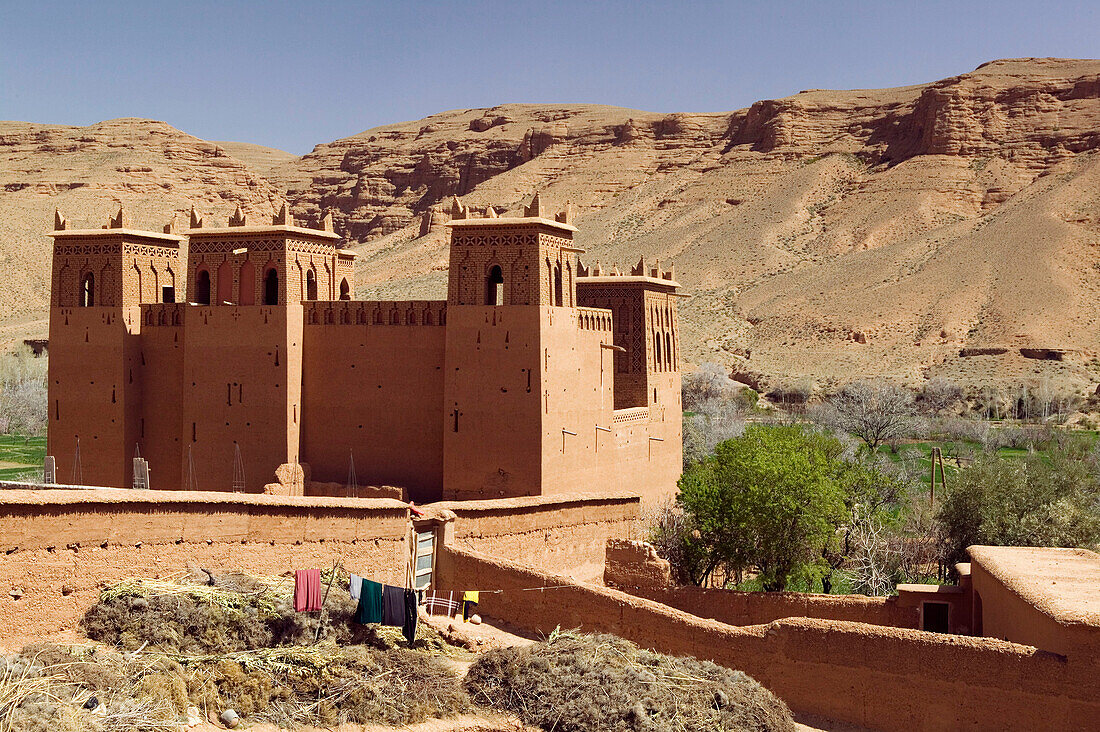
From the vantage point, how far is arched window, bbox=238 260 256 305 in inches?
1072

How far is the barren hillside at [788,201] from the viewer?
234 ft

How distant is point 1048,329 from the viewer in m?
68.4

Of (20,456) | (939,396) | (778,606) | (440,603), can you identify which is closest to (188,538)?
(440,603)

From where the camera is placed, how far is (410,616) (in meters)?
16.4

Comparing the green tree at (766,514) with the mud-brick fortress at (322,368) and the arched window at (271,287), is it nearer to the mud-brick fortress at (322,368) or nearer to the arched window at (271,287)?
the mud-brick fortress at (322,368)

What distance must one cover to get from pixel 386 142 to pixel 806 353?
259 ft

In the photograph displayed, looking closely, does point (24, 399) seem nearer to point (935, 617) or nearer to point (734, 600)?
point (734, 600)

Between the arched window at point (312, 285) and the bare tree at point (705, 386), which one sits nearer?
the arched window at point (312, 285)

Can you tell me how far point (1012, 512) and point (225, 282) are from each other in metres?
17.1

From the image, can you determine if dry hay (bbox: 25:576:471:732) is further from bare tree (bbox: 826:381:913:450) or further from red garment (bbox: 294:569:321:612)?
bare tree (bbox: 826:381:913:450)

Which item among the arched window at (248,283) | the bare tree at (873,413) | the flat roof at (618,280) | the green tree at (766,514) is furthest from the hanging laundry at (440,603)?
the bare tree at (873,413)

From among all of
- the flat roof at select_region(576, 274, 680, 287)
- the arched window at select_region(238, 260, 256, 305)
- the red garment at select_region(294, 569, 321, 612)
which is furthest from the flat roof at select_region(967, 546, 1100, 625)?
the arched window at select_region(238, 260, 256, 305)

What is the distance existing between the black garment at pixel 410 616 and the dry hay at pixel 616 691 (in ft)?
3.44

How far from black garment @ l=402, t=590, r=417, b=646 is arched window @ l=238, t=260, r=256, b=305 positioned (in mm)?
12414
